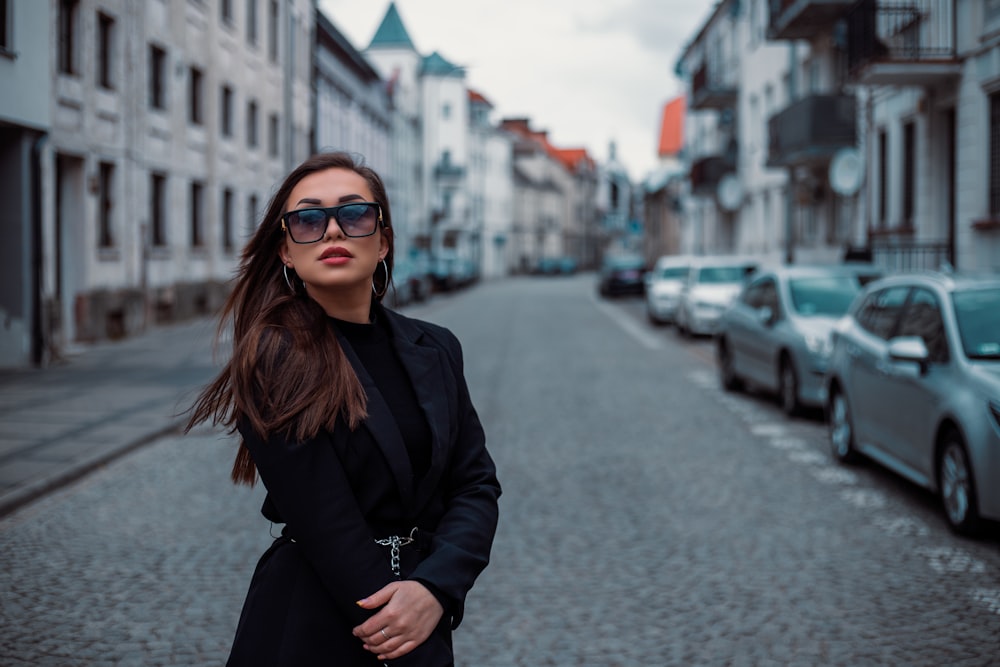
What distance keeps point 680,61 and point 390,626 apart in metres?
62.2

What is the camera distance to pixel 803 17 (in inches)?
1129

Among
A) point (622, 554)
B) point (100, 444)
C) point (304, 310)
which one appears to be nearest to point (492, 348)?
point (100, 444)

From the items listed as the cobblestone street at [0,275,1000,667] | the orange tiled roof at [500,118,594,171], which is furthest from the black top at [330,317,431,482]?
the orange tiled roof at [500,118,594,171]

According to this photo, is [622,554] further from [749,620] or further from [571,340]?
[571,340]

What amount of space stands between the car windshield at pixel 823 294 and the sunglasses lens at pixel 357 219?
11.2 metres

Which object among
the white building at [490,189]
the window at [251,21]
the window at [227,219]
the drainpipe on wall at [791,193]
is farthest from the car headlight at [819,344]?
the white building at [490,189]

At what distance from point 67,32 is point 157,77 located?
17.7ft

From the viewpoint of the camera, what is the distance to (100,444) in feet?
33.3

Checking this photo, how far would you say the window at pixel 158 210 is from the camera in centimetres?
2439

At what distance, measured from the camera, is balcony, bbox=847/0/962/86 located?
1983 cm

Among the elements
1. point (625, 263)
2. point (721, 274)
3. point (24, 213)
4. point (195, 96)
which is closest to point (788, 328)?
point (24, 213)

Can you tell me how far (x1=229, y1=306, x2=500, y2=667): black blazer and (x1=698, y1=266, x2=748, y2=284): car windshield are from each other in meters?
23.7

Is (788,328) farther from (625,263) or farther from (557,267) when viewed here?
(557,267)

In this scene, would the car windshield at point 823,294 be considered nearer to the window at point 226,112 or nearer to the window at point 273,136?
the window at point 226,112
